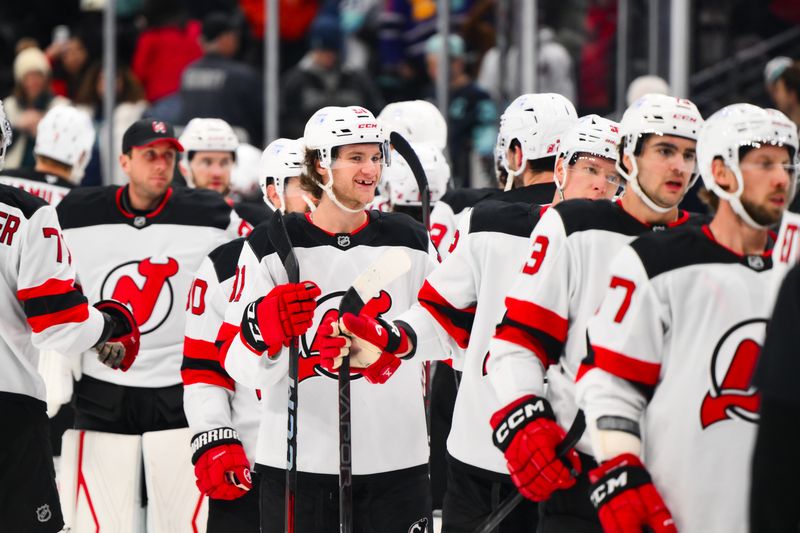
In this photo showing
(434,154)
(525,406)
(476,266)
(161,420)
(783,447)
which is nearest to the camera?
(783,447)

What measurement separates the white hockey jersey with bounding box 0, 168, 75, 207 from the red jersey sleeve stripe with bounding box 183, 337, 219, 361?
1.73 metres

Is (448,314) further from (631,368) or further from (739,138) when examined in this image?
(739,138)

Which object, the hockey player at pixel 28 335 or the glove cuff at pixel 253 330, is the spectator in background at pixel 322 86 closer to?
the hockey player at pixel 28 335

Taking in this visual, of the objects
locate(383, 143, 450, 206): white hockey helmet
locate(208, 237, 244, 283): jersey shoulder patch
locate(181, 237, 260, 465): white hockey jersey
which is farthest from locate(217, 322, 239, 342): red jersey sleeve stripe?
locate(383, 143, 450, 206): white hockey helmet

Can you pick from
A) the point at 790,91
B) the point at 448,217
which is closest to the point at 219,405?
the point at 448,217

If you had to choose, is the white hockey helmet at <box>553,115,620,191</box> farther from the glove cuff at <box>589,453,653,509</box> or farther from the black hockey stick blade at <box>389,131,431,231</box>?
the glove cuff at <box>589,453,653,509</box>

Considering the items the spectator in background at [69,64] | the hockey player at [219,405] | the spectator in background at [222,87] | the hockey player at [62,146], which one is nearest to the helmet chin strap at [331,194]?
the hockey player at [219,405]

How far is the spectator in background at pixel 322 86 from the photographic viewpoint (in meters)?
7.95

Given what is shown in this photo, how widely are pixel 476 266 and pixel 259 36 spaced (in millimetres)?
6098

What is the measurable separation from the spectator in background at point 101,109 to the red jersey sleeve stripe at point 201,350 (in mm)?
3508

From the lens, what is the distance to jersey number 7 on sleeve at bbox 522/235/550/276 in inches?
116

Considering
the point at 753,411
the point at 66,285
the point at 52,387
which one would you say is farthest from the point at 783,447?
the point at 52,387

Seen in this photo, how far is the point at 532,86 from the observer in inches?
300

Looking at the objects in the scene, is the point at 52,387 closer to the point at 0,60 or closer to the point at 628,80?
the point at 628,80
